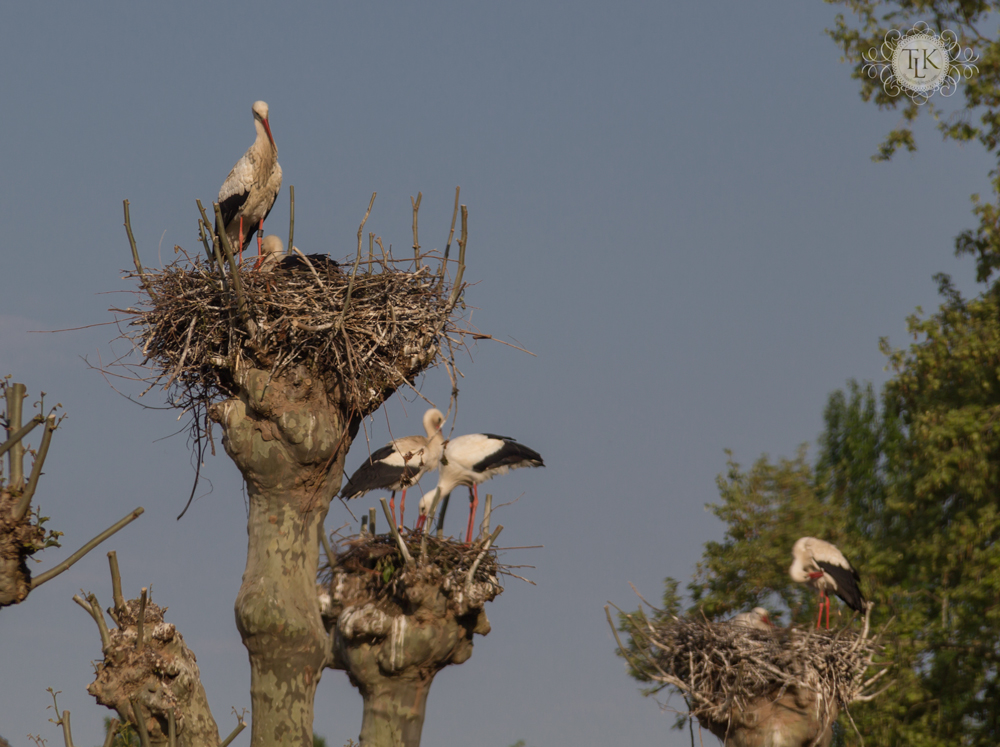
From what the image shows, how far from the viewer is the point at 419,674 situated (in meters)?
11.6

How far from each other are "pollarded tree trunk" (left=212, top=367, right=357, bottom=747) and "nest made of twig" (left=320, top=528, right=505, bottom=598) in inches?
94.2

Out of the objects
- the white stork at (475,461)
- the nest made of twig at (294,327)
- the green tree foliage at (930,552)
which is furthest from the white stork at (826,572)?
the nest made of twig at (294,327)

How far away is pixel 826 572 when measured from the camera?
15.7 metres

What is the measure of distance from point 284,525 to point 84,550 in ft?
6.66

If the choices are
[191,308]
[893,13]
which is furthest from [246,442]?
[893,13]

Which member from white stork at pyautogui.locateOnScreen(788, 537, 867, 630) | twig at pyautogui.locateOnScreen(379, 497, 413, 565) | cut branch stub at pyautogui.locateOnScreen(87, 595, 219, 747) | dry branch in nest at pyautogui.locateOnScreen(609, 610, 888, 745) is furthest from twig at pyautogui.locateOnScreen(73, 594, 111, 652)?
white stork at pyautogui.locateOnScreen(788, 537, 867, 630)

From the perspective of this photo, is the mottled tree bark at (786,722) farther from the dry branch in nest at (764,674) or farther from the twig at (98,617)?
the twig at (98,617)

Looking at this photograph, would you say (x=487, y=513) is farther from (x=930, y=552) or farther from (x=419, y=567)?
(x=930, y=552)

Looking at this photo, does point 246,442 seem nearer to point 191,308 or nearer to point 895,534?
point 191,308

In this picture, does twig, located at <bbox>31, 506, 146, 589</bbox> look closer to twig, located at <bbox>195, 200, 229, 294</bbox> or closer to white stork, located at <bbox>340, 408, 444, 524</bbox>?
twig, located at <bbox>195, 200, 229, 294</bbox>

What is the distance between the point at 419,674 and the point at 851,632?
4982 mm

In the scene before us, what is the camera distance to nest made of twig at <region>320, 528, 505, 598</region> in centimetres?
1148

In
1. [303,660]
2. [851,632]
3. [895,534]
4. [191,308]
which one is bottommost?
[303,660]

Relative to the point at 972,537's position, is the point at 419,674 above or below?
below
